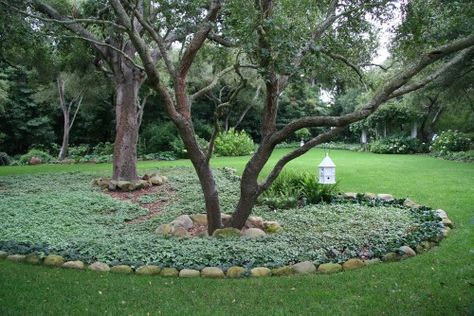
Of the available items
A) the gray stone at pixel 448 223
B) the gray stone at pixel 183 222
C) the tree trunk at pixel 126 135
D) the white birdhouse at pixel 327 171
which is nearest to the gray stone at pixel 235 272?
the gray stone at pixel 183 222

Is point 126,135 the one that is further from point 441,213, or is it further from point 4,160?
point 4,160

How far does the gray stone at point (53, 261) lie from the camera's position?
16.5 feet

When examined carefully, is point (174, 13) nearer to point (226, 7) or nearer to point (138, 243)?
point (226, 7)

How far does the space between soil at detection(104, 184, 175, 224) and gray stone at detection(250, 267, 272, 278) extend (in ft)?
11.0

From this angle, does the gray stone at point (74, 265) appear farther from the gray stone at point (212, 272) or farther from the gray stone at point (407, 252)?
the gray stone at point (407, 252)

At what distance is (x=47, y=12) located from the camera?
9672 millimetres

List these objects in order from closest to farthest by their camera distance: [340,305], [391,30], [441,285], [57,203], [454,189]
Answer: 1. [340,305]
2. [441,285]
3. [391,30]
4. [57,203]
5. [454,189]

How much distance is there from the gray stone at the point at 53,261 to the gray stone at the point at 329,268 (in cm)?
289

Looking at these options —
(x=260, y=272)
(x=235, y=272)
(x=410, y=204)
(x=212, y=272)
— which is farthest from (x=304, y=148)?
(x=410, y=204)

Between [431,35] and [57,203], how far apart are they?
678cm

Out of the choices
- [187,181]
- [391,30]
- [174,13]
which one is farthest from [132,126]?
[391,30]

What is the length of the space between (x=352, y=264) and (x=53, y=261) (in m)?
3.34

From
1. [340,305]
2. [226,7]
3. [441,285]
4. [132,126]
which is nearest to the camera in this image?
[340,305]

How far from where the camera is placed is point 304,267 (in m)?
4.78
